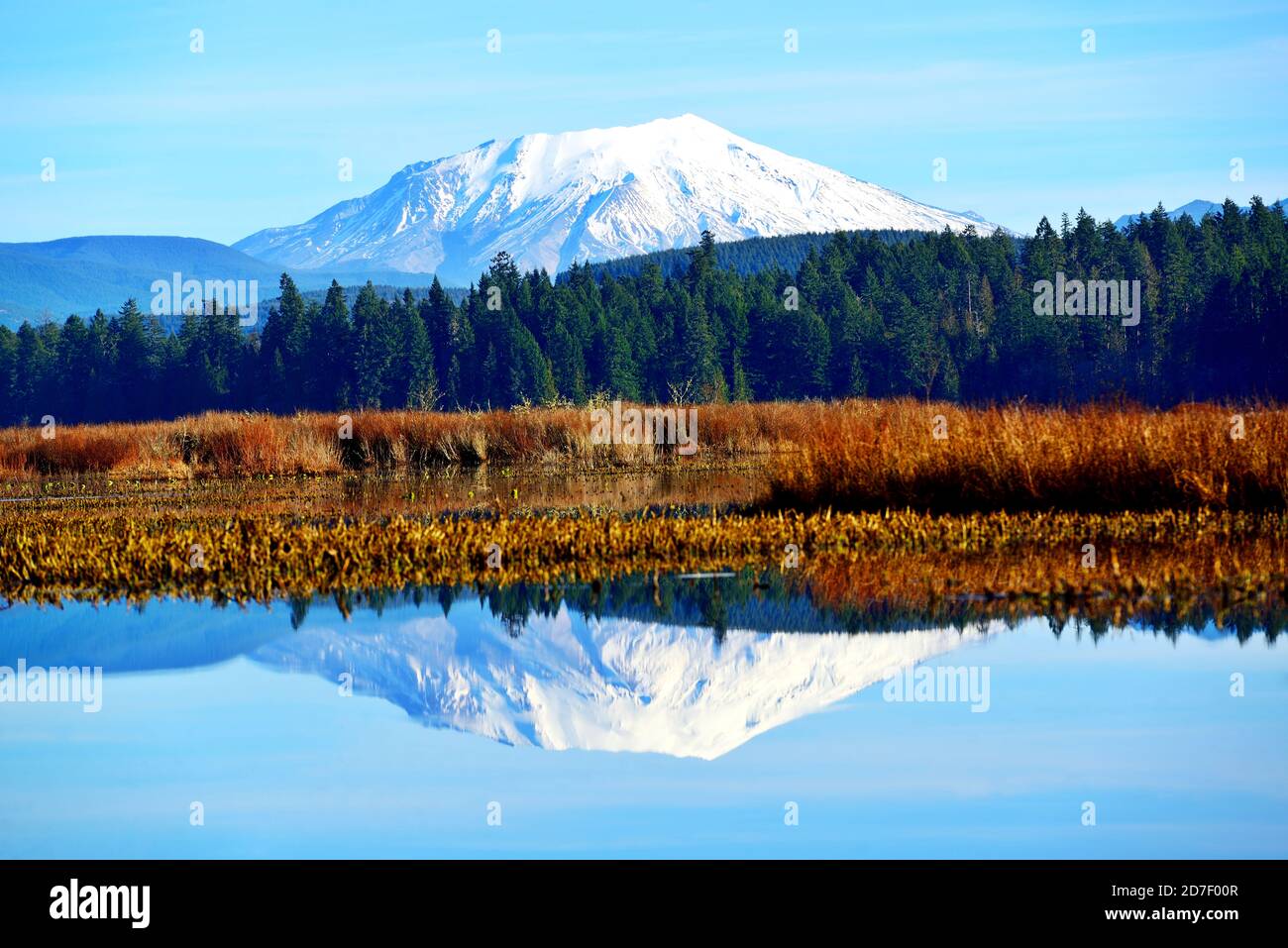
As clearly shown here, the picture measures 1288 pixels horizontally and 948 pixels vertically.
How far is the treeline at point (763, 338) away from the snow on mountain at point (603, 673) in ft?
300

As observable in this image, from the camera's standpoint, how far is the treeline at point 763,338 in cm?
11644

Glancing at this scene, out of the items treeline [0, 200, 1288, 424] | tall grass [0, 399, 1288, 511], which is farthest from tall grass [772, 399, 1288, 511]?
treeline [0, 200, 1288, 424]

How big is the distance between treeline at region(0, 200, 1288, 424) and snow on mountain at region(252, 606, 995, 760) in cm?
9146

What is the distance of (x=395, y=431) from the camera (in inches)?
1933

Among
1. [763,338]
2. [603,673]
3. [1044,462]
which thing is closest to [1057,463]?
[1044,462]

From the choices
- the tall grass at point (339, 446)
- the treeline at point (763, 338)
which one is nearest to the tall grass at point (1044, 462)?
the tall grass at point (339, 446)

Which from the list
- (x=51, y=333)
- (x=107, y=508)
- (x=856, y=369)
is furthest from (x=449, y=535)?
(x=51, y=333)

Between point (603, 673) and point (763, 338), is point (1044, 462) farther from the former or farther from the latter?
point (763, 338)

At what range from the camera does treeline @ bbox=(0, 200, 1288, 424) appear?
116 m

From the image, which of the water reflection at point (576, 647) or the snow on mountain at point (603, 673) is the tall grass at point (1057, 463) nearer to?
the water reflection at point (576, 647)

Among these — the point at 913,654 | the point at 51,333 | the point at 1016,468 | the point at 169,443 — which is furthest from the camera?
the point at 51,333
